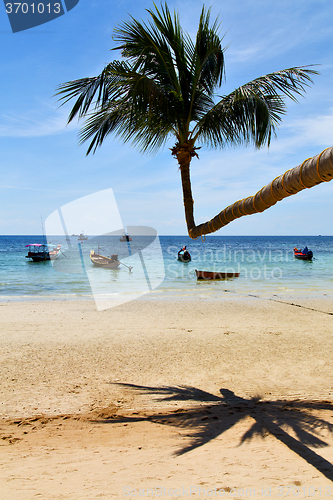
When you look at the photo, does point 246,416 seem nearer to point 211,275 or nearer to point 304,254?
point 211,275

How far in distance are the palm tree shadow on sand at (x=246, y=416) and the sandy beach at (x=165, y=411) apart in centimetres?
1

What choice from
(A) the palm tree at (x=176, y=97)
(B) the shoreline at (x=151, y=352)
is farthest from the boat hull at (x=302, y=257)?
(A) the palm tree at (x=176, y=97)

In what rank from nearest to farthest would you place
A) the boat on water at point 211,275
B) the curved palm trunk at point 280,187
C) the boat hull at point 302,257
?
the curved palm trunk at point 280,187 → the boat on water at point 211,275 → the boat hull at point 302,257

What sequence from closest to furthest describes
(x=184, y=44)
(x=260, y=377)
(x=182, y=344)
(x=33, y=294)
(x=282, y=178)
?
(x=282, y=178), (x=184, y=44), (x=260, y=377), (x=182, y=344), (x=33, y=294)

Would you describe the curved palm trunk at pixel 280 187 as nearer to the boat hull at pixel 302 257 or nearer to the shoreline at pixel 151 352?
the shoreline at pixel 151 352

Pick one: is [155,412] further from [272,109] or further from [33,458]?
[272,109]

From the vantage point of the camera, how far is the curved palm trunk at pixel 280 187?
2041 millimetres

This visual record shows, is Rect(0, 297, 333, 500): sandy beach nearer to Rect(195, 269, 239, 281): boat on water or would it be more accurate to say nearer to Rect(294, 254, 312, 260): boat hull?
Rect(195, 269, 239, 281): boat on water

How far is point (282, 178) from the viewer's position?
2520 millimetres

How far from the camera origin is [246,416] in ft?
13.0

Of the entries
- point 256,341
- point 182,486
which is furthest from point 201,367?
point 182,486

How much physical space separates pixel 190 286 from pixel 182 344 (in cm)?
1207

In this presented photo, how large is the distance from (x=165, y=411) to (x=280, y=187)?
3.20m

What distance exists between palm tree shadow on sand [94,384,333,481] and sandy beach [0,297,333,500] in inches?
0.6
